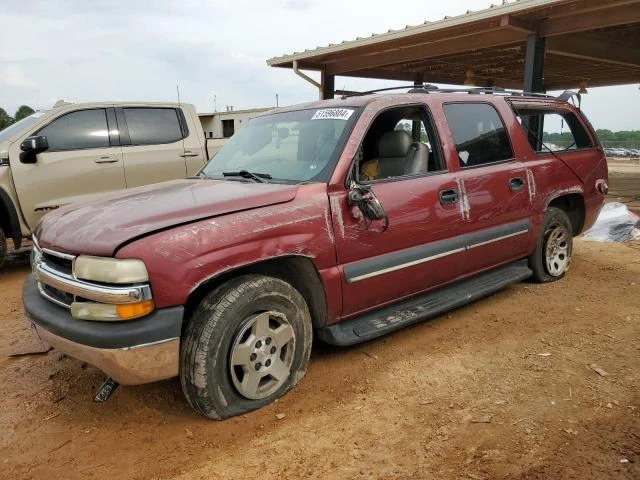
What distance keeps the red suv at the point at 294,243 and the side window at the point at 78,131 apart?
3.00 m

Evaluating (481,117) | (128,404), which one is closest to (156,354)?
(128,404)

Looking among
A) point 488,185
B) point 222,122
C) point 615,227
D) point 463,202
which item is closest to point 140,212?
point 463,202

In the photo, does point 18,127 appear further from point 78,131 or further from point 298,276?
point 298,276

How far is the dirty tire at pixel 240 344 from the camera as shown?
2613 mm

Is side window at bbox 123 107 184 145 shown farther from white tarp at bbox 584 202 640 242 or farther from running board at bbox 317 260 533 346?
white tarp at bbox 584 202 640 242

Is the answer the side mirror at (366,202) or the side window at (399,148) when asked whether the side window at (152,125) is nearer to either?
the side window at (399,148)

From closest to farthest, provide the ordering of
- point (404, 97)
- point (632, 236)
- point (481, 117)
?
point (404, 97) < point (481, 117) < point (632, 236)

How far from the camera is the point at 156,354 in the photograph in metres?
2.47

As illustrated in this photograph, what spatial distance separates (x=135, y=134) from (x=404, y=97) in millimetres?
4201

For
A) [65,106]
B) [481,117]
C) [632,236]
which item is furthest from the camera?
[632,236]

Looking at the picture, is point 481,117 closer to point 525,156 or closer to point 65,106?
point 525,156

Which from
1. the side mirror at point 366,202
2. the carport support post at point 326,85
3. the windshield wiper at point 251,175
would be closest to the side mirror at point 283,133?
the windshield wiper at point 251,175

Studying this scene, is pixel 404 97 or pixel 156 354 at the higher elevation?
pixel 404 97

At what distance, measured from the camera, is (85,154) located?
6160mm
